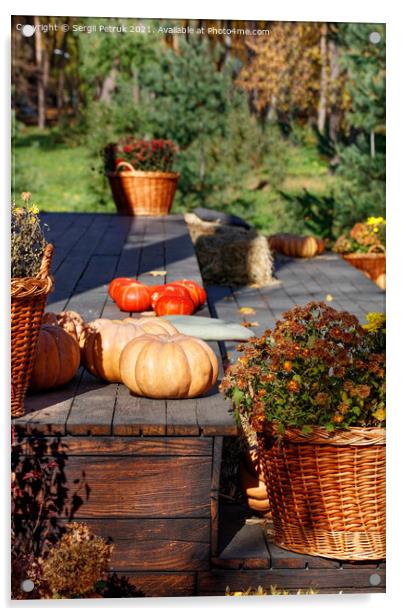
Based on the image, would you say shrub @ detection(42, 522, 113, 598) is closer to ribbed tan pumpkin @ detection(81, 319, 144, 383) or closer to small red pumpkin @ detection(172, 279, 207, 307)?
ribbed tan pumpkin @ detection(81, 319, 144, 383)

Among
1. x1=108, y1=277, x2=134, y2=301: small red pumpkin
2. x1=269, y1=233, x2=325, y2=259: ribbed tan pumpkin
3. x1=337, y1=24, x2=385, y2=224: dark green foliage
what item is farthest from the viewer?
x1=269, y1=233, x2=325, y2=259: ribbed tan pumpkin

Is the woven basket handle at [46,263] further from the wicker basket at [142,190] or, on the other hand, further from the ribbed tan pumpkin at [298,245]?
the ribbed tan pumpkin at [298,245]

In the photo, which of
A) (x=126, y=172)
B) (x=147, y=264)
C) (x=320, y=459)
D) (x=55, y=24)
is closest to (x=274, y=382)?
(x=320, y=459)

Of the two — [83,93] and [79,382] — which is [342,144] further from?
[79,382]

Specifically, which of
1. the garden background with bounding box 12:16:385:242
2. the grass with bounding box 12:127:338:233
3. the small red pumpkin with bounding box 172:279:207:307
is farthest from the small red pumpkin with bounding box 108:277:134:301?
the grass with bounding box 12:127:338:233

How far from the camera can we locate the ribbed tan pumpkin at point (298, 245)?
10562 mm

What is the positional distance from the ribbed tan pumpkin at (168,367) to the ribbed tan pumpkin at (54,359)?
246 mm

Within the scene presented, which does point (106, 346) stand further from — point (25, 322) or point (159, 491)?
point (159, 491)

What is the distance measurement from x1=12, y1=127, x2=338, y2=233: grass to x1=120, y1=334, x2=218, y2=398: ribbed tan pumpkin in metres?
8.10

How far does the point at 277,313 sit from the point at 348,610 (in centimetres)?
424

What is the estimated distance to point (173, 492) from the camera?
141 inches


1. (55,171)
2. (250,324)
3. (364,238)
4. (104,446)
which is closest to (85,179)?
(55,171)

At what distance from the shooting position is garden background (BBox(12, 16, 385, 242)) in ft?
35.2

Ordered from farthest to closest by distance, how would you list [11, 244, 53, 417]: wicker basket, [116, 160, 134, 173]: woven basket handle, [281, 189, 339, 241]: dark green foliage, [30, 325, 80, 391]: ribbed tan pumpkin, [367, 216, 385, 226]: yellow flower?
[281, 189, 339, 241]: dark green foliage
[367, 216, 385, 226]: yellow flower
[116, 160, 134, 173]: woven basket handle
[30, 325, 80, 391]: ribbed tan pumpkin
[11, 244, 53, 417]: wicker basket
